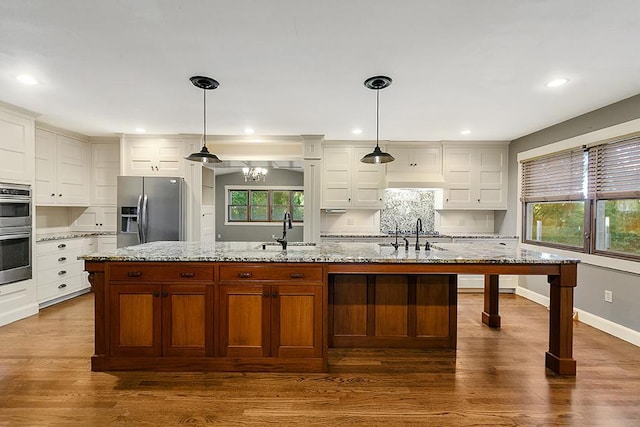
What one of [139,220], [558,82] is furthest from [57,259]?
[558,82]

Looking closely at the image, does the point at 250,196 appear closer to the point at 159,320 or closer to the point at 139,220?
the point at 139,220

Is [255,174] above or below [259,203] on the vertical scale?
above

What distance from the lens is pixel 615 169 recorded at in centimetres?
342

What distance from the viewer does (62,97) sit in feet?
11.0

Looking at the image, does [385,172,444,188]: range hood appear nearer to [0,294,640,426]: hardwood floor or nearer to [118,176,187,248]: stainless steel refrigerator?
[0,294,640,426]: hardwood floor

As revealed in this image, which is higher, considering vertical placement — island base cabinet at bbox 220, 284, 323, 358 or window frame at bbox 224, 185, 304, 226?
window frame at bbox 224, 185, 304, 226

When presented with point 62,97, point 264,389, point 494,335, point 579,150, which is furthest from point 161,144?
point 579,150

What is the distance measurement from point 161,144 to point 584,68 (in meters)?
5.09

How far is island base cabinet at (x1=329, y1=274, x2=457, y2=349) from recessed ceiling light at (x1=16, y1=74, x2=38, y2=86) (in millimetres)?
3180

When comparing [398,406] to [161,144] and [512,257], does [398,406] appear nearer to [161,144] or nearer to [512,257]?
[512,257]

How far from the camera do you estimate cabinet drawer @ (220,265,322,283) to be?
8.11ft

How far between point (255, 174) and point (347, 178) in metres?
2.78

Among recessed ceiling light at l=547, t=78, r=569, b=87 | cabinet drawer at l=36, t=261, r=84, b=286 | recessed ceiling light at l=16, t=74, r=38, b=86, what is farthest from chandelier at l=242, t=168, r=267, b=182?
recessed ceiling light at l=547, t=78, r=569, b=87

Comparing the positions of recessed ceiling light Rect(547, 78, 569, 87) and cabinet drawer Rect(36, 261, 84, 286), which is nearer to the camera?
recessed ceiling light Rect(547, 78, 569, 87)
